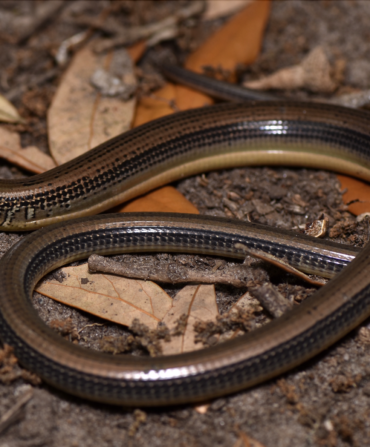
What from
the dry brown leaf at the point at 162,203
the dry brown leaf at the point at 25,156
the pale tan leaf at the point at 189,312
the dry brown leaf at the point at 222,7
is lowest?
the pale tan leaf at the point at 189,312

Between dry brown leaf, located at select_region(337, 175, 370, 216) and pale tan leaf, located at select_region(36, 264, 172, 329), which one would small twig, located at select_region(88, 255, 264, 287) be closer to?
pale tan leaf, located at select_region(36, 264, 172, 329)

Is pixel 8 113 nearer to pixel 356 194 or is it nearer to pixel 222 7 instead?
pixel 222 7

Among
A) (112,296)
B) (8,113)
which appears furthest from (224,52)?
(112,296)

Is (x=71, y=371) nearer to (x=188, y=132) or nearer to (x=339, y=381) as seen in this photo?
(x=339, y=381)

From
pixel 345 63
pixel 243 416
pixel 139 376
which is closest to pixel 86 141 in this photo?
pixel 139 376

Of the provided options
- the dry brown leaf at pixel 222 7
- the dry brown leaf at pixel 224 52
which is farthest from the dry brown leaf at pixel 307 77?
the dry brown leaf at pixel 222 7

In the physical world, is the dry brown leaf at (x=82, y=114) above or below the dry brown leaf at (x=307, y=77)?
below

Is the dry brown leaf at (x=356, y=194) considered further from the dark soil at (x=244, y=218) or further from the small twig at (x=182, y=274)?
the small twig at (x=182, y=274)
